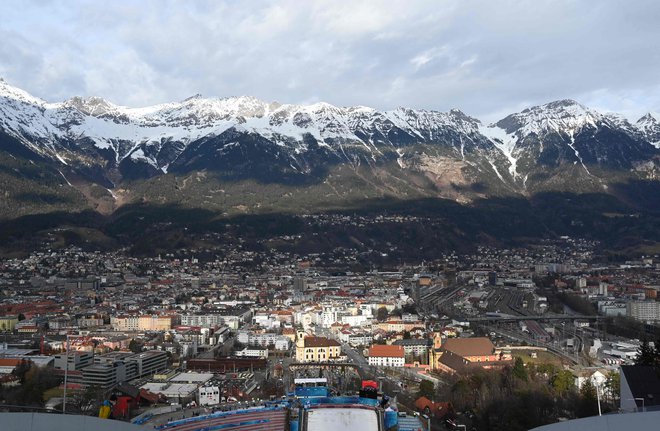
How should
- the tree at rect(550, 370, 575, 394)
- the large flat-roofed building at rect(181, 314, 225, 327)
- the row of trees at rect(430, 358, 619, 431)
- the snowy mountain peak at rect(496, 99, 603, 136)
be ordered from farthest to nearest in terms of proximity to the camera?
the snowy mountain peak at rect(496, 99, 603, 136), the large flat-roofed building at rect(181, 314, 225, 327), the tree at rect(550, 370, 575, 394), the row of trees at rect(430, 358, 619, 431)

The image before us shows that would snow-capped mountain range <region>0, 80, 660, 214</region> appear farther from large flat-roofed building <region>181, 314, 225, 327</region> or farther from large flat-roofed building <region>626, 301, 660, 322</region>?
large flat-roofed building <region>181, 314, 225, 327</region>

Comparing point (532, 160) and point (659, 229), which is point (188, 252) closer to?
point (659, 229)

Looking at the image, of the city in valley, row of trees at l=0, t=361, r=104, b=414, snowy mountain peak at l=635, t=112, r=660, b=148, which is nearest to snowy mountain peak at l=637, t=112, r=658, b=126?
snowy mountain peak at l=635, t=112, r=660, b=148

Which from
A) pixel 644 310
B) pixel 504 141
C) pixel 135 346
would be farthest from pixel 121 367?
pixel 504 141

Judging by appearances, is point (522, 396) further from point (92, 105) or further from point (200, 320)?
point (92, 105)

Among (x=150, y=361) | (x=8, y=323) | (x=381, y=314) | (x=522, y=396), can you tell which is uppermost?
(x=522, y=396)

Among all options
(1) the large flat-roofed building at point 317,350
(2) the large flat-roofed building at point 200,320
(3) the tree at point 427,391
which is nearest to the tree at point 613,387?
(3) the tree at point 427,391
